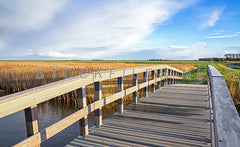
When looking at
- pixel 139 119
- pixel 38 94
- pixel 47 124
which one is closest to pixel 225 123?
pixel 38 94

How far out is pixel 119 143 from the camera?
271 cm

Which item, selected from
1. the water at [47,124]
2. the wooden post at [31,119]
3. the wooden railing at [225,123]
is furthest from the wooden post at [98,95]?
the water at [47,124]

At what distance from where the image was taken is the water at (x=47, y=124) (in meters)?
5.80

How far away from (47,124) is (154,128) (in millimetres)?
5355

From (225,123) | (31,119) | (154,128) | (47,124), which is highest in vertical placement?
(225,123)

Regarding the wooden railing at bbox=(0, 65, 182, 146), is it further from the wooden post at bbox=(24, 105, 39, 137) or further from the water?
the water

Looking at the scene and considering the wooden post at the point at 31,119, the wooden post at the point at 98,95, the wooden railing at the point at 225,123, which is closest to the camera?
the wooden railing at the point at 225,123

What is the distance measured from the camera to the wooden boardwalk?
2.75m

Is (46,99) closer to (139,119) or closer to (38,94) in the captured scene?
(38,94)

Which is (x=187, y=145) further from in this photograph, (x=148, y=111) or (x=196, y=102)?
(x=196, y=102)

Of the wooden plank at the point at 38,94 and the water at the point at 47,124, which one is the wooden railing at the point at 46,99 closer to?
the wooden plank at the point at 38,94

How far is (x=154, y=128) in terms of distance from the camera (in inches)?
130

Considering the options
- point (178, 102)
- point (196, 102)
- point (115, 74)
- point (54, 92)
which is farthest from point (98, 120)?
point (196, 102)

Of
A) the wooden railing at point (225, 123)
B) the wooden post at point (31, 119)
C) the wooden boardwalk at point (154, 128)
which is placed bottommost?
the wooden boardwalk at point (154, 128)
